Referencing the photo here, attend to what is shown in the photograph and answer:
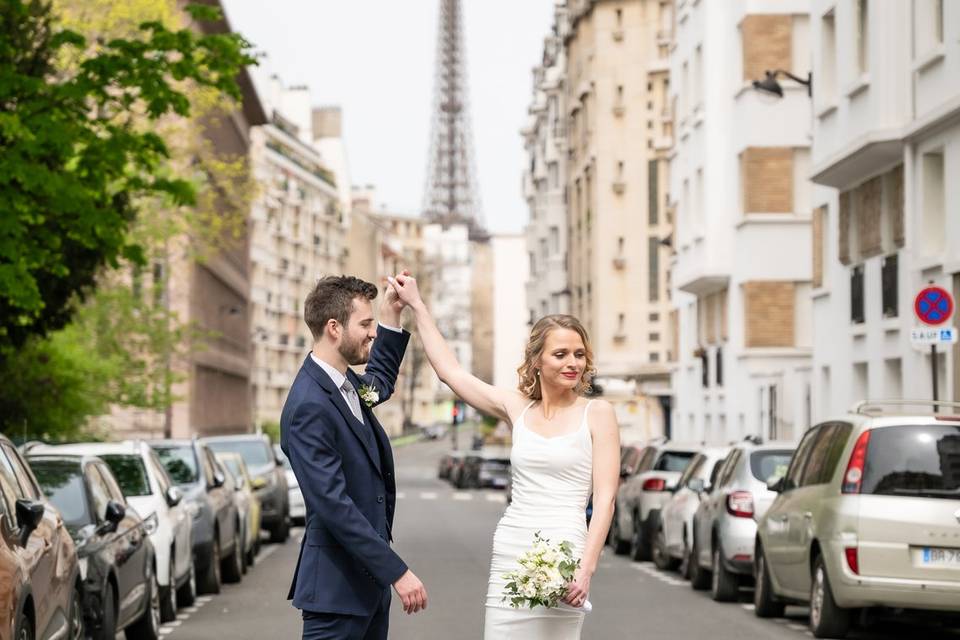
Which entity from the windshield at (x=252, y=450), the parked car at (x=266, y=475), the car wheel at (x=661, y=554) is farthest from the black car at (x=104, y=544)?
the windshield at (x=252, y=450)

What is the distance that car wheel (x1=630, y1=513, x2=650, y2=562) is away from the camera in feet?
94.1

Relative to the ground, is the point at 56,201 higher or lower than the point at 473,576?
higher

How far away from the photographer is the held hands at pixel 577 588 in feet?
23.2

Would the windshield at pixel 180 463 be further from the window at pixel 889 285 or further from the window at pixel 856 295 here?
the window at pixel 856 295

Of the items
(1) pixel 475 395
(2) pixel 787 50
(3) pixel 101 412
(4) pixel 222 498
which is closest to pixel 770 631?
(4) pixel 222 498

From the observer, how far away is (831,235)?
37.1 metres

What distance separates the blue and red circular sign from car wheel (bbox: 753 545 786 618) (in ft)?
14.6

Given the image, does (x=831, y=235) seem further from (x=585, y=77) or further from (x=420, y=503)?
(x=585, y=77)

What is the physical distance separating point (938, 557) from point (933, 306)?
7503 mm

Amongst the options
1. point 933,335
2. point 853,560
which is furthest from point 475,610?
point 933,335

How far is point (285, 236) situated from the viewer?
460ft

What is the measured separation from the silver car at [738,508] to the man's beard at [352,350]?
13125mm

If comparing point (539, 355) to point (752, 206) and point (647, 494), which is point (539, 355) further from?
point (752, 206)

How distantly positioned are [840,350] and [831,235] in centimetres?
217
